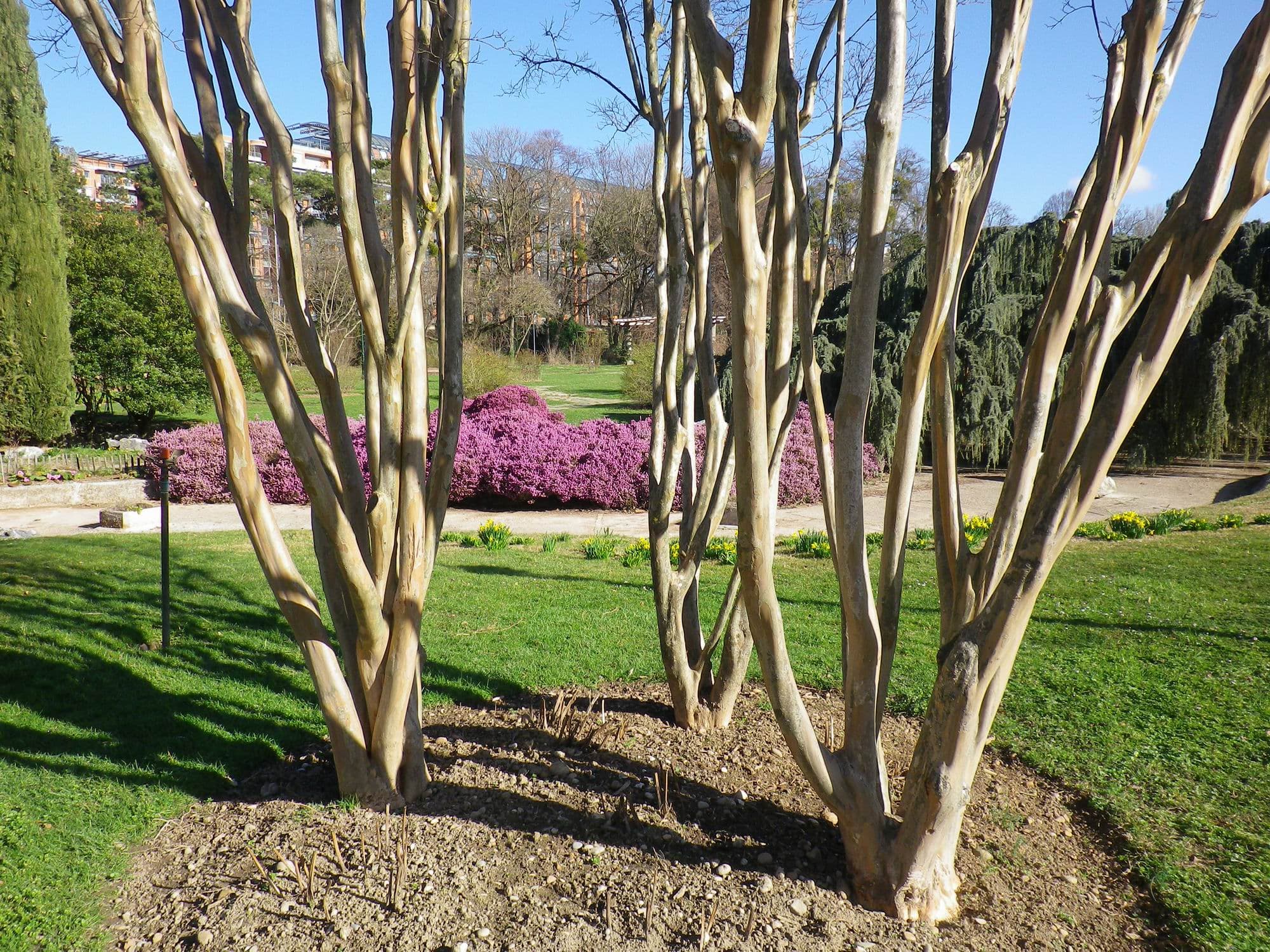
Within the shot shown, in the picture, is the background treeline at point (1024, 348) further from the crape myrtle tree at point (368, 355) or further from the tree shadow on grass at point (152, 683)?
the crape myrtle tree at point (368, 355)

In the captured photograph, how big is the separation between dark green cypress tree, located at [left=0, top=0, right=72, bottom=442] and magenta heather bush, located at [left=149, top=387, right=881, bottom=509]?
4.36m

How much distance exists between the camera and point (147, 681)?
422 cm

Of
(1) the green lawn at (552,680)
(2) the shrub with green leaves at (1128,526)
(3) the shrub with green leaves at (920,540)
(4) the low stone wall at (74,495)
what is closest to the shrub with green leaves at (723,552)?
(1) the green lawn at (552,680)

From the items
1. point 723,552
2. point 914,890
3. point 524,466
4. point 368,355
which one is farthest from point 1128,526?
point 368,355

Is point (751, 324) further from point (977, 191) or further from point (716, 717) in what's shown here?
point (716, 717)

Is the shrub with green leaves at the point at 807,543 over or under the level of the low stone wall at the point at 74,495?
over

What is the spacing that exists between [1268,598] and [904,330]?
8361 millimetres

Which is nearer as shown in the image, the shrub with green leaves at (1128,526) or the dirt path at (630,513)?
the shrub with green leaves at (1128,526)

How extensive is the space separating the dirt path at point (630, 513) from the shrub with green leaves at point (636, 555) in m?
1.27

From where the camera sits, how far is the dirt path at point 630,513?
9.19 m

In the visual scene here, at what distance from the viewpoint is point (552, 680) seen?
4250mm

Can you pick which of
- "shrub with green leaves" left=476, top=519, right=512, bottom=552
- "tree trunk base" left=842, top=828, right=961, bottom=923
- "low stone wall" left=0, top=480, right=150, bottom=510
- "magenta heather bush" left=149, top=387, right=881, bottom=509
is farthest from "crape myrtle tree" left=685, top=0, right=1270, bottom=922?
"low stone wall" left=0, top=480, right=150, bottom=510

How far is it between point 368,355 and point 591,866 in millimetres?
1665

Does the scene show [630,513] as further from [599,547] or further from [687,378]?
[687,378]
